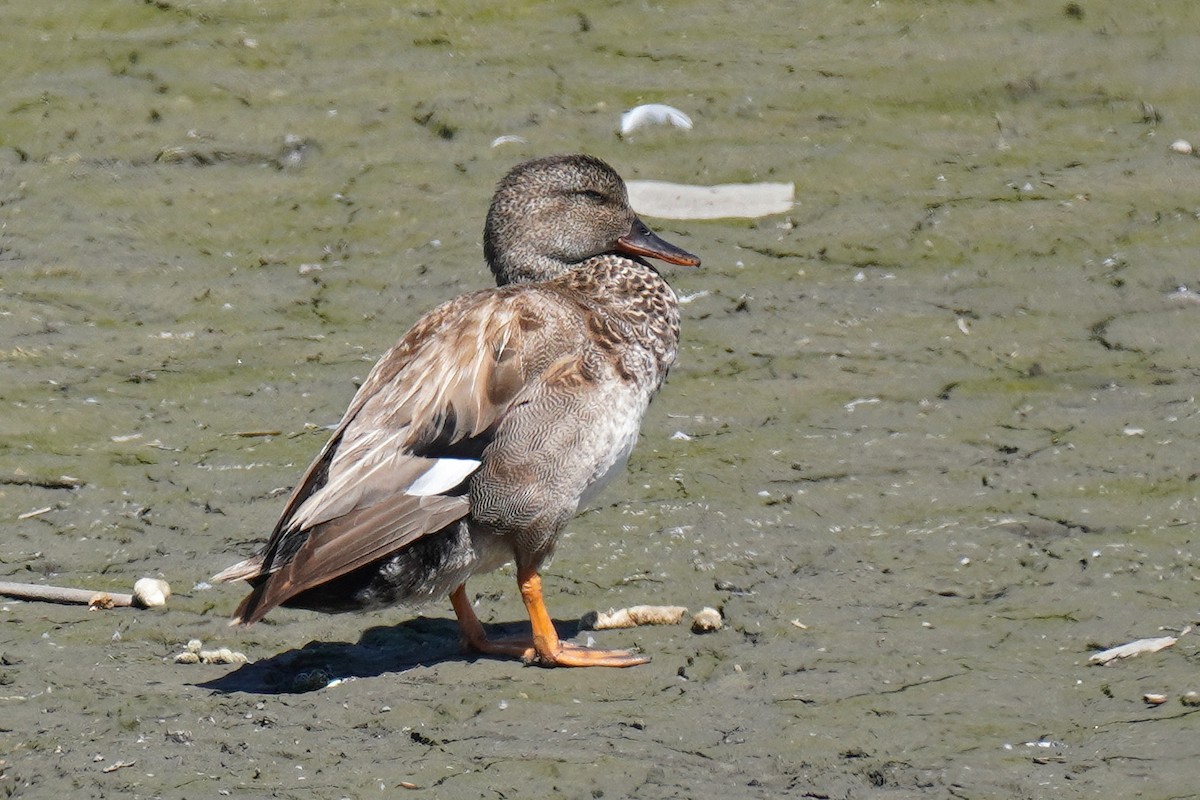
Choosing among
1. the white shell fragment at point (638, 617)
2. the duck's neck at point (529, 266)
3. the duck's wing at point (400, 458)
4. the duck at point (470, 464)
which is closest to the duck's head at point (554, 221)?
the duck's neck at point (529, 266)

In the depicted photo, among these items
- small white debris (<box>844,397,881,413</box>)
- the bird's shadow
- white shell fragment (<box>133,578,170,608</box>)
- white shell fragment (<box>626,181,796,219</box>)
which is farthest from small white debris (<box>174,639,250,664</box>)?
white shell fragment (<box>626,181,796,219</box>)

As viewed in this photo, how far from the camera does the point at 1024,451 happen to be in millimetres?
5941

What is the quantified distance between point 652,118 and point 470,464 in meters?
3.49

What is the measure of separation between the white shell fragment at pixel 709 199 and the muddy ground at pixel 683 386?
6 cm

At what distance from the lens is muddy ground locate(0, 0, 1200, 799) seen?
4297 millimetres

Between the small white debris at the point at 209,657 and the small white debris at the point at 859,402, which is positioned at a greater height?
the small white debris at the point at 859,402

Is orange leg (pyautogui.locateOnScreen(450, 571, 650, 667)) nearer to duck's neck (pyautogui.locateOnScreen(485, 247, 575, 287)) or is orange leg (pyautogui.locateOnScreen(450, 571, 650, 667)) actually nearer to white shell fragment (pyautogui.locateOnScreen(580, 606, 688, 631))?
white shell fragment (pyautogui.locateOnScreen(580, 606, 688, 631))

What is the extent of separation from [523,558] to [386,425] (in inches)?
19.4

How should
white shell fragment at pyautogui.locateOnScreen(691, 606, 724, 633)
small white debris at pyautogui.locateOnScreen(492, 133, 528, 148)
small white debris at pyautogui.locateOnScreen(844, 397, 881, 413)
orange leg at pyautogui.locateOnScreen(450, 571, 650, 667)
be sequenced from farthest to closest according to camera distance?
small white debris at pyautogui.locateOnScreen(492, 133, 528, 148) < small white debris at pyautogui.locateOnScreen(844, 397, 881, 413) < white shell fragment at pyautogui.locateOnScreen(691, 606, 724, 633) < orange leg at pyautogui.locateOnScreen(450, 571, 650, 667)

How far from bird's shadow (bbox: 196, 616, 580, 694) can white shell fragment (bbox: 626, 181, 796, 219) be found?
2.61m

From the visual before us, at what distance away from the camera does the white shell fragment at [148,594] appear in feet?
16.5

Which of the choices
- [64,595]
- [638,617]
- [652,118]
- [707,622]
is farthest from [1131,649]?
[652,118]

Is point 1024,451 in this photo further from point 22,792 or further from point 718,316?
point 22,792

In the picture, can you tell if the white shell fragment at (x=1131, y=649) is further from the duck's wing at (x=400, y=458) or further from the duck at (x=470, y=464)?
the duck's wing at (x=400, y=458)
